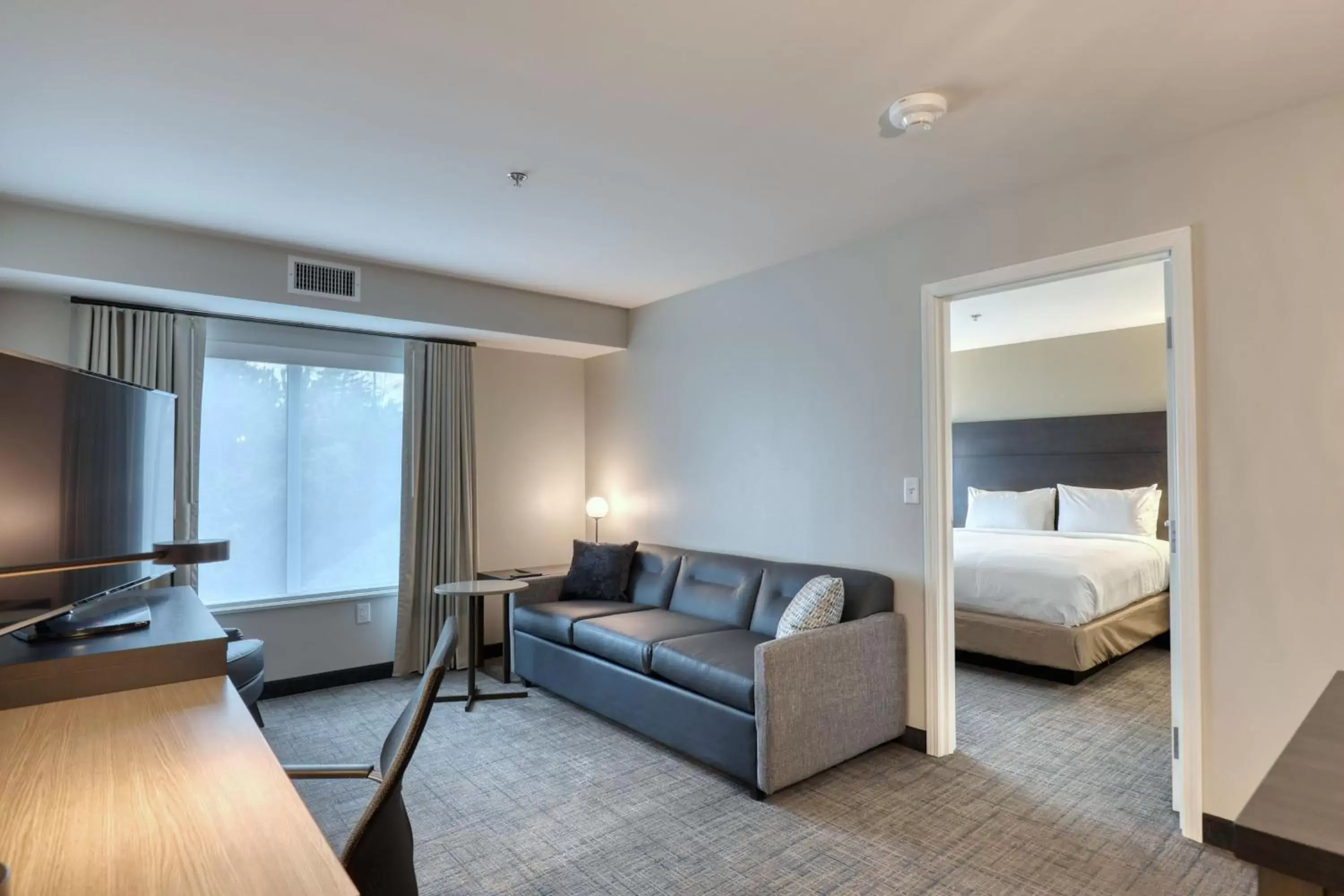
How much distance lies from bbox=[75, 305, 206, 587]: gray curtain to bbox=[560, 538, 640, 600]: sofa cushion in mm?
2076

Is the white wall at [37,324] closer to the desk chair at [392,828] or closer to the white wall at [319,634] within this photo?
the white wall at [319,634]

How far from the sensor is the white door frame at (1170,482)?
2461mm

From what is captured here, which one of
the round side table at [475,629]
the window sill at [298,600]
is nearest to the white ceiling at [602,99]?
the round side table at [475,629]

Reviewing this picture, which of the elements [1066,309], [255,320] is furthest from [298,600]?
[1066,309]

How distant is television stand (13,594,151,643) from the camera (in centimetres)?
177

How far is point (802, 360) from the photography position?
383cm

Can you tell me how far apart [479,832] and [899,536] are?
219cm

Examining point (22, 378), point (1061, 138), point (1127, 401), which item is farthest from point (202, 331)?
point (1127, 401)

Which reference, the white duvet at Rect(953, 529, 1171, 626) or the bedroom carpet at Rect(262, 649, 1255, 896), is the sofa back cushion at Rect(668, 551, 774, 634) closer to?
the bedroom carpet at Rect(262, 649, 1255, 896)

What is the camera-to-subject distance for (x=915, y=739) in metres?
3.28

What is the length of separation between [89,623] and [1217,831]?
11.8 feet

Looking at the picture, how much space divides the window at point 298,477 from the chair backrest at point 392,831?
320cm

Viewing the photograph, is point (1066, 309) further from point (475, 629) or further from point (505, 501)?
point (475, 629)

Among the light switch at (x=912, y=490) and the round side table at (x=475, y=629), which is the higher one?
the light switch at (x=912, y=490)
